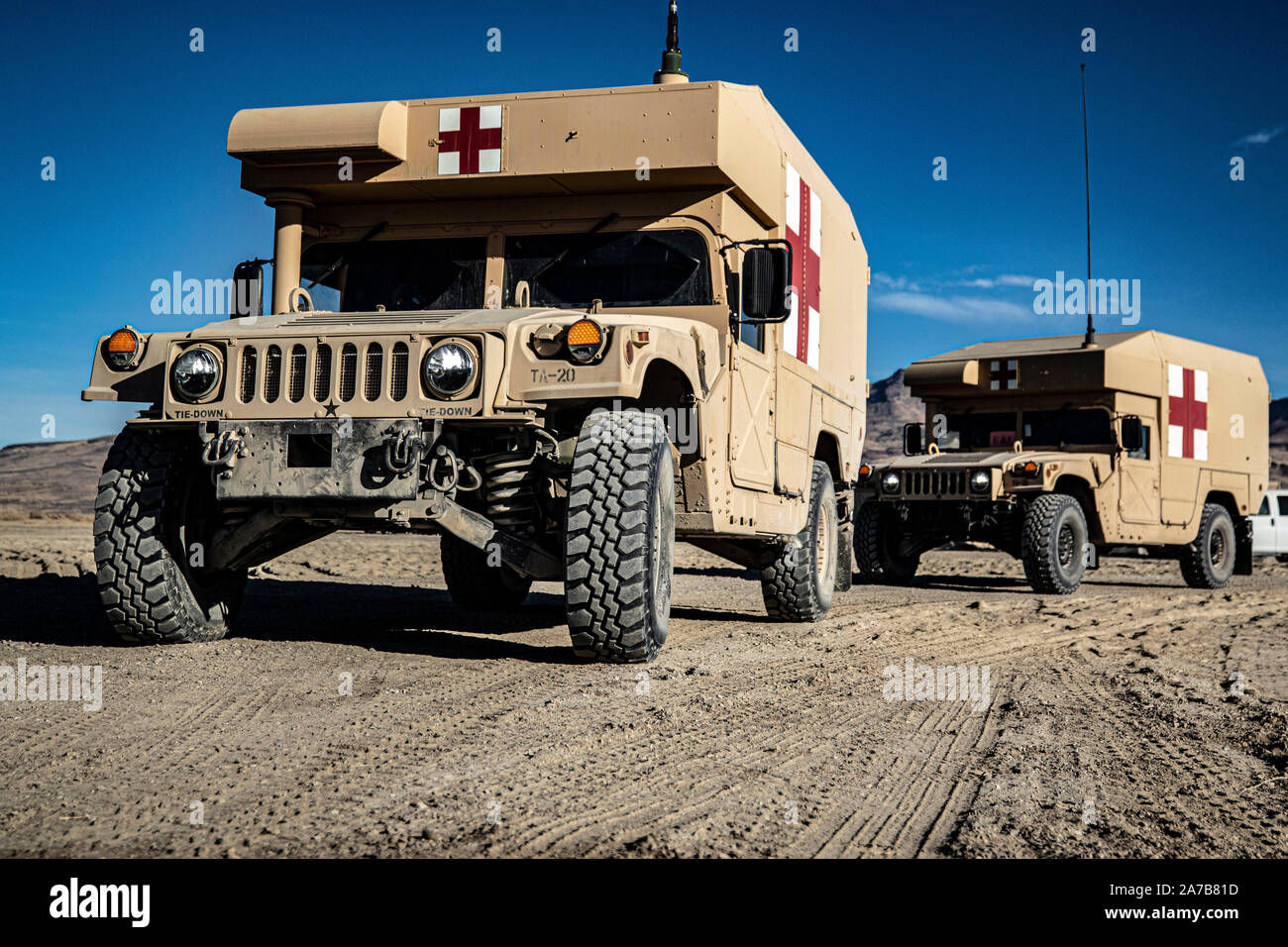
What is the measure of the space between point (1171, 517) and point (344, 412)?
39.5 feet

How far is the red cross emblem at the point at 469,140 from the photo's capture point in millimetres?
7105

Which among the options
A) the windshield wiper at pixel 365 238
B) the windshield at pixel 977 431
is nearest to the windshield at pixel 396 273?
the windshield wiper at pixel 365 238

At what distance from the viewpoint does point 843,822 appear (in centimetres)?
353

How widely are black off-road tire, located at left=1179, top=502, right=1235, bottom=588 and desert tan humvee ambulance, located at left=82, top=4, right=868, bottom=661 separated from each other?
28.4ft

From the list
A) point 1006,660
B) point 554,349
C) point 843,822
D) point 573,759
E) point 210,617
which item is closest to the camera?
point 843,822

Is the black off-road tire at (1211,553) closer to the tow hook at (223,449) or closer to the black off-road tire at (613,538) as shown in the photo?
the black off-road tire at (613,538)

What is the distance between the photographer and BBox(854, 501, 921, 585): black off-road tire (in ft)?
47.3

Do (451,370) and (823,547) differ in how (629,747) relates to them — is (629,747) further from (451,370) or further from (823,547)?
(823,547)

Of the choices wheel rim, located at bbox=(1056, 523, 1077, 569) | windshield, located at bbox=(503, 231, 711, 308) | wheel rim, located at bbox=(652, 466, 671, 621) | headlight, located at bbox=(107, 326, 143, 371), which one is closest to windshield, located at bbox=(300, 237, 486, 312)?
windshield, located at bbox=(503, 231, 711, 308)

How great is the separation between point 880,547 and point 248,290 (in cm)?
893

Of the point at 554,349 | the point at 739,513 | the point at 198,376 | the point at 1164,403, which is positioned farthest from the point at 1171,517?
the point at 198,376

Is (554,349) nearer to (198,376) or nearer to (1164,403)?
(198,376)
